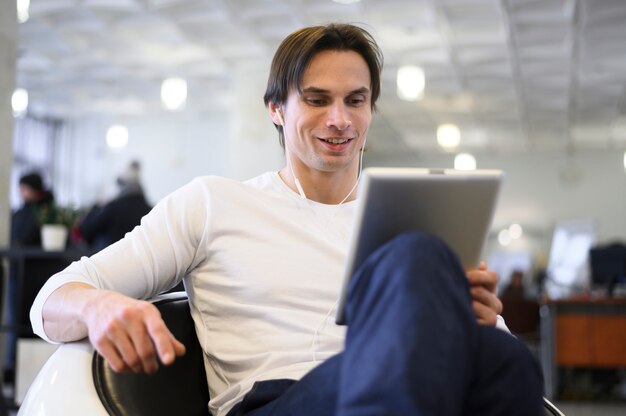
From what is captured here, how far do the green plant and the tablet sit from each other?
4.00 meters

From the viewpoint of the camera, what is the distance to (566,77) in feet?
32.6

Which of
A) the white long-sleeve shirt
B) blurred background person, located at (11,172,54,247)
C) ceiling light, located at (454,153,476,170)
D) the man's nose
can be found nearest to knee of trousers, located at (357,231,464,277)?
the white long-sleeve shirt

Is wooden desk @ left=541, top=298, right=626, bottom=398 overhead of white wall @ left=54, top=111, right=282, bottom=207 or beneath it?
beneath

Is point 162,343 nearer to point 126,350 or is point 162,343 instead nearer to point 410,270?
point 126,350

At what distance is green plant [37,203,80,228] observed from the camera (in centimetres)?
482

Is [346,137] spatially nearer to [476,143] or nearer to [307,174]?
[307,174]

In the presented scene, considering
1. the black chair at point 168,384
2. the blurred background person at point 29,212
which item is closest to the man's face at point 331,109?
the black chair at point 168,384

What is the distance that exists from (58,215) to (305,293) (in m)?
3.74

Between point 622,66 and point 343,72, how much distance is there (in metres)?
8.77

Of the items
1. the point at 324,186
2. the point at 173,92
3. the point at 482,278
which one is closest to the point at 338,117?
the point at 324,186

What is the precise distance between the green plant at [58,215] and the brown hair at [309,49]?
134 inches

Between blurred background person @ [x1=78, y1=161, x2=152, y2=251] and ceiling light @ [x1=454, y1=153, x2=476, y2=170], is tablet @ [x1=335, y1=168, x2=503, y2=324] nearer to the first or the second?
blurred background person @ [x1=78, y1=161, x2=152, y2=251]

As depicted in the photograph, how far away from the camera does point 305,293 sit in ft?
4.81

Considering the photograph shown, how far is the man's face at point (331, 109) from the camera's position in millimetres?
1663
